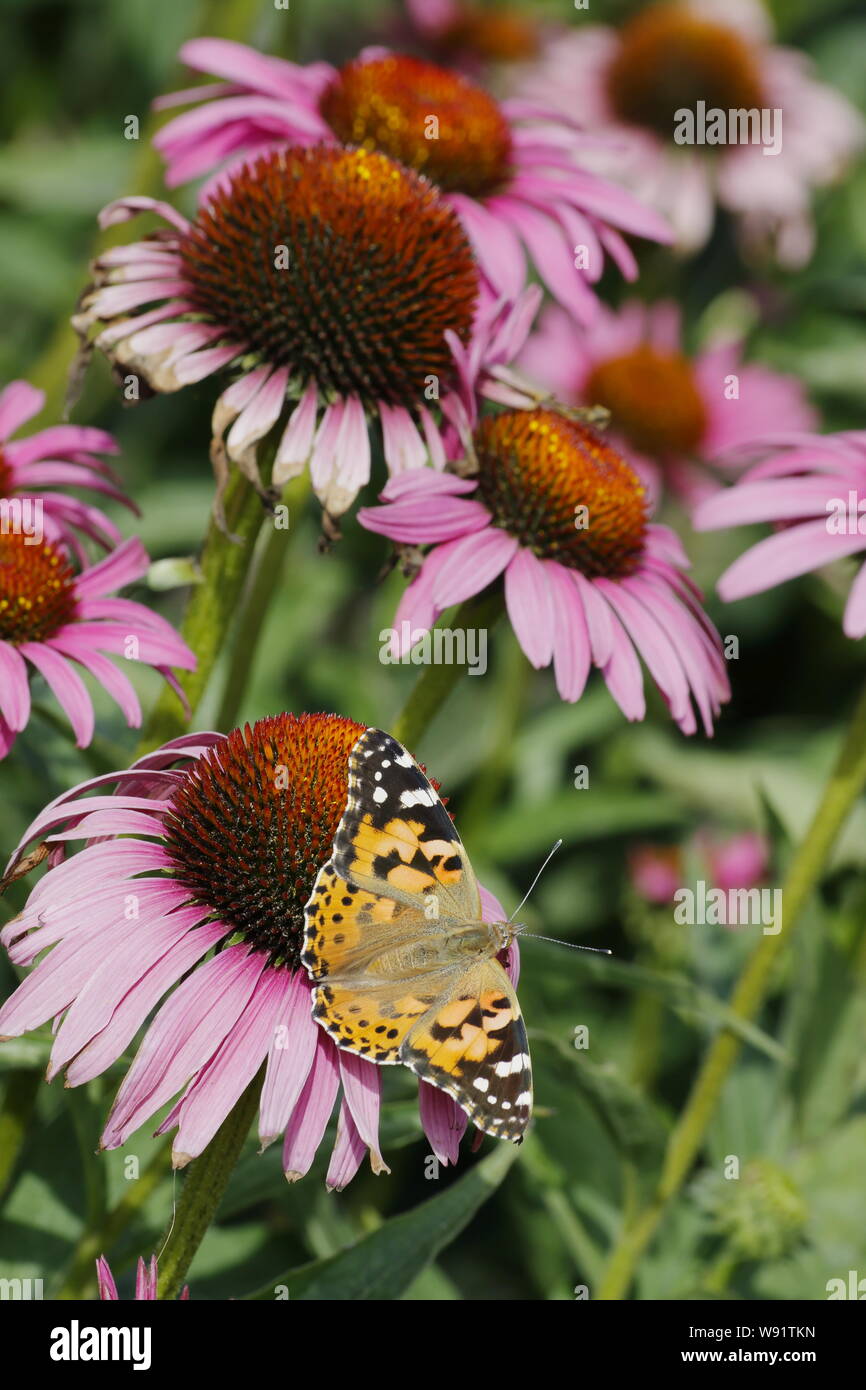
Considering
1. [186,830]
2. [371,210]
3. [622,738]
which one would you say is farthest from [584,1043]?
[622,738]

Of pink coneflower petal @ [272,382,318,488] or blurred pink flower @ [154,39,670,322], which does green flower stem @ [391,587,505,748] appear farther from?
blurred pink flower @ [154,39,670,322]

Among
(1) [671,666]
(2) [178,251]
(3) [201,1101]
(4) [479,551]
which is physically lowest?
(3) [201,1101]

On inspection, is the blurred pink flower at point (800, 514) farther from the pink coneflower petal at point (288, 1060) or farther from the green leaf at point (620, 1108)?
the pink coneflower petal at point (288, 1060)

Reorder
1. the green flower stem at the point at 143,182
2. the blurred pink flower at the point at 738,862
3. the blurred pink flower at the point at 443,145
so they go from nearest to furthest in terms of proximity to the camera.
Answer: the blurred pink flower at the point at 443,145, the green flower stem at the point at 143,182, the blurred pink flower at the point at 738,862

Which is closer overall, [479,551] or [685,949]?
[479,551]

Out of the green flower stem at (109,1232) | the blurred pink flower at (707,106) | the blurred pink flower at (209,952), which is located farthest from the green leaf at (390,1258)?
the blurred pink flower at (707,106)

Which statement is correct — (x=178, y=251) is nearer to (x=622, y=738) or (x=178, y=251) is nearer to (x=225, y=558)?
(x=225, y=558)

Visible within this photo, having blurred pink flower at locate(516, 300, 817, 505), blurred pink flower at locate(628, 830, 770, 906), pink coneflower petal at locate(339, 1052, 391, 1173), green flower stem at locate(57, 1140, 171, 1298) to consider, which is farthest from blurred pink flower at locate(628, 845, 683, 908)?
pink coneflower petal at locate(339, 1052, 391, 1173)

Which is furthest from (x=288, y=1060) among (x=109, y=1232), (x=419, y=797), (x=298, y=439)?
(x=298, y=439)
